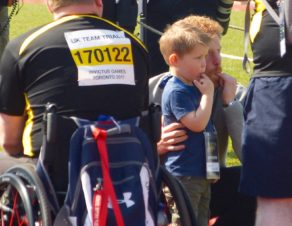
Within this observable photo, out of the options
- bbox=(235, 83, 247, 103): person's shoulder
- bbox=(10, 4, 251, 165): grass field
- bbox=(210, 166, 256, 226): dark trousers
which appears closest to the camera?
bbox=(210, 166, 256, 226): dark trousers

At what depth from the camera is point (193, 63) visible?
446cm

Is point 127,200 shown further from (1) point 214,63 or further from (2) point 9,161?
(1) point 214,63

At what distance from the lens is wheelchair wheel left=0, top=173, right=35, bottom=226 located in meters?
3.58

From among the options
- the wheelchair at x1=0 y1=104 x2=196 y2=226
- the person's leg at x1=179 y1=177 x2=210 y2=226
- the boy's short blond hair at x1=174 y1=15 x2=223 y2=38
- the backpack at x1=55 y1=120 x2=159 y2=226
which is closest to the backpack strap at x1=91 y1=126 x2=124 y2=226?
the backpack at x1=55 y1=120 x2=159 y2=226

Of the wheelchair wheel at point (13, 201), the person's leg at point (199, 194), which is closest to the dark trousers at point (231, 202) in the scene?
the person's leg at point (199, 194)

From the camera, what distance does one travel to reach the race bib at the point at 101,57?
367cm

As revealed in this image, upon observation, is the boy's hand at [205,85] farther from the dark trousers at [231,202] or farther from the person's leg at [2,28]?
the person's leg at [2,28]

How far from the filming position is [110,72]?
372 centimetres

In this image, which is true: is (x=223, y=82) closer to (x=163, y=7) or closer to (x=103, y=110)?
(x=103, y=110)

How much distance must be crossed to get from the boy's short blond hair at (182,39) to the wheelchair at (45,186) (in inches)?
33.2

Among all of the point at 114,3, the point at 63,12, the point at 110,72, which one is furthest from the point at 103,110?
the point at 114,3

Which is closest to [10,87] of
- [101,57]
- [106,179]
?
[101,57]

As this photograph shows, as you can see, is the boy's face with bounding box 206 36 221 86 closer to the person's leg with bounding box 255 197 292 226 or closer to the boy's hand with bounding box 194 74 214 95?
the boy's hand with bounding box 194 74 214 95

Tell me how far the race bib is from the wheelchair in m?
0.22
